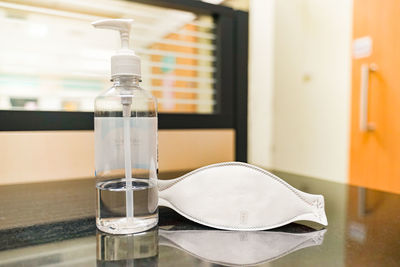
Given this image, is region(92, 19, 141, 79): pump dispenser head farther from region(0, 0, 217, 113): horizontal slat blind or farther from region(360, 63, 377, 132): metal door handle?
region(360, 63, 377, 132): metal door handle

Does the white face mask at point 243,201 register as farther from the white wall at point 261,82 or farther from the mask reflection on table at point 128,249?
the white wall at point 261,82

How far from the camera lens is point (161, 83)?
4.91 feet

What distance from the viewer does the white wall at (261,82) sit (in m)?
1.75

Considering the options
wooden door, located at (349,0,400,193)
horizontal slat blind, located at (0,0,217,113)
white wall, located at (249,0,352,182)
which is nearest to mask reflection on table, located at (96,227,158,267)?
horizontal slat blind, located at (0,0,217,113)

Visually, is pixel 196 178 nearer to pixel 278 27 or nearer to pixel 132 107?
pixel 132 107

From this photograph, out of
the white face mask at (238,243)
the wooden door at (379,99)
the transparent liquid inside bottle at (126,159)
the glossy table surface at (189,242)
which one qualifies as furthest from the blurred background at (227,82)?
the white face mask at (238,243)

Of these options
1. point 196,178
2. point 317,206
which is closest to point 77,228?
point 196,178

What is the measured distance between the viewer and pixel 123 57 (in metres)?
0.34

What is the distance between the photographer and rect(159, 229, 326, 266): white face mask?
0.28 metres

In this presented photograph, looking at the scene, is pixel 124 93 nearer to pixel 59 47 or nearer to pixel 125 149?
pixel 125 149

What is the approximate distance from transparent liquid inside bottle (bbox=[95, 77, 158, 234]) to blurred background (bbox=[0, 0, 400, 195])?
41 cm

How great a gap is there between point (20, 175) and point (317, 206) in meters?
0.66

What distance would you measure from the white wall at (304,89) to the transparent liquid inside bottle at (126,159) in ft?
3.98

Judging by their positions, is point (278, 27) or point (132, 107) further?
point (278, 27)
